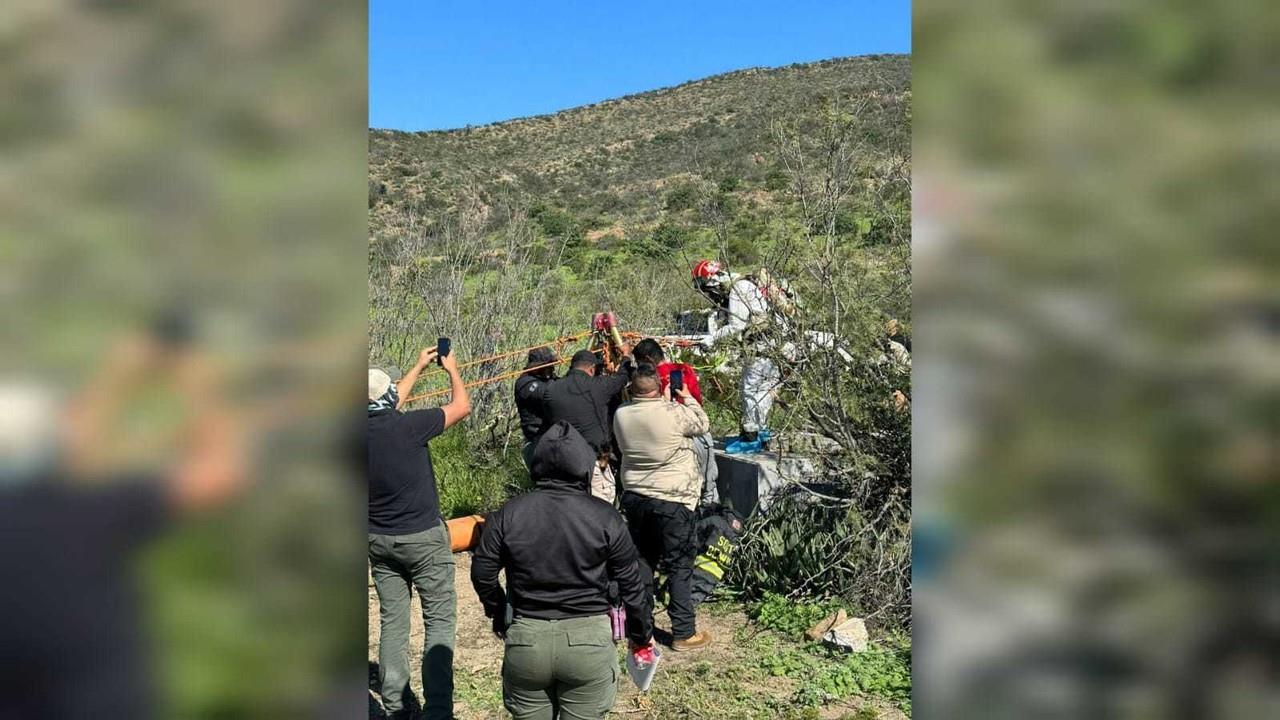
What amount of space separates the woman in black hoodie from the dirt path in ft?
4.85

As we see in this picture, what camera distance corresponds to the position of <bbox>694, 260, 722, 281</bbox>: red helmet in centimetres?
630

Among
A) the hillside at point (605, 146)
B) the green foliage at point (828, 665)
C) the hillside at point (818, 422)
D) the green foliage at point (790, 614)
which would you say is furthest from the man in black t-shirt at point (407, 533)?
the hillside at point (605, 146)

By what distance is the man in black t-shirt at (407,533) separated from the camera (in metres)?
3.89

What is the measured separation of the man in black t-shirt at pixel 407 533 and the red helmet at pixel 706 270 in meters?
2.61

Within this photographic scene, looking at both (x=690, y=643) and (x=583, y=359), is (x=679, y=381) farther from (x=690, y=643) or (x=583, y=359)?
(x=690, y=643)

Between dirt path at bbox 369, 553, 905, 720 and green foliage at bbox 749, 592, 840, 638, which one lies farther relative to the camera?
green foliage at bbox 749, 592, 840, 638

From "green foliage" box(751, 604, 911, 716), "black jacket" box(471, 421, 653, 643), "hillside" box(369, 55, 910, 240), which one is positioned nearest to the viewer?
"black jacket" box(471, 421, 653, 643)
